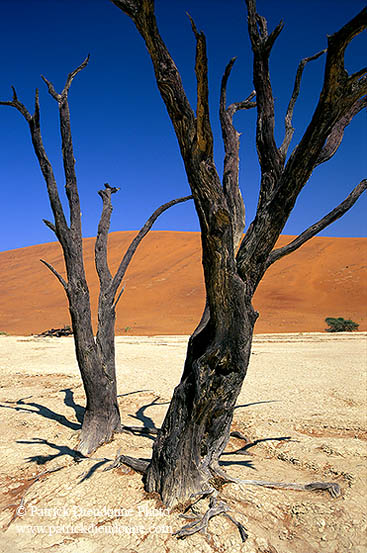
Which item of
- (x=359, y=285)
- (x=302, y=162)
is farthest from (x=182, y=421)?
(x=359, y=285)

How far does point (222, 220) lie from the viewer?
2467mm

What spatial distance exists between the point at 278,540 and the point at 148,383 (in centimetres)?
543

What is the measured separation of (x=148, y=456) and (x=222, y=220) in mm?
2820

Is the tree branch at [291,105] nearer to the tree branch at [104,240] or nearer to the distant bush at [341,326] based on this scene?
the tree branch at [104,240]

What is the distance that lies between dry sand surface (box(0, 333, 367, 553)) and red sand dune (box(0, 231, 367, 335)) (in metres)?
13.7

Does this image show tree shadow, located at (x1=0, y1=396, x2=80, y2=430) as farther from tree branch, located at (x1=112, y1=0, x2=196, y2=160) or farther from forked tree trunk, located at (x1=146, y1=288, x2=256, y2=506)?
tree branch, located at (x1=112, y1=0, x2=196, y2=160)

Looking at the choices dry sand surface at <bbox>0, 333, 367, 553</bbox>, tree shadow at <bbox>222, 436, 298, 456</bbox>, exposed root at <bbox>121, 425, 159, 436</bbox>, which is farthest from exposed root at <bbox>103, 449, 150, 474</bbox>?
exposed root at <bbox>121, 425, 159, 436</bbox>

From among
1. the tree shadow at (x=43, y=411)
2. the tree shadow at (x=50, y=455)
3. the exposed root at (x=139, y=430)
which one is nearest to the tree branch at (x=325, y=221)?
the tree shadow at (x=50, y=455)

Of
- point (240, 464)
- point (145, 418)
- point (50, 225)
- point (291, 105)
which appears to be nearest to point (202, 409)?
point (240, 464)

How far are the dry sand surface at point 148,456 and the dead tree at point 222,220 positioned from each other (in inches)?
13.9

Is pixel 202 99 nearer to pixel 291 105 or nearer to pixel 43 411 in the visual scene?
pixel 291 105

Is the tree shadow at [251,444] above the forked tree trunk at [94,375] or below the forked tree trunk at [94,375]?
below

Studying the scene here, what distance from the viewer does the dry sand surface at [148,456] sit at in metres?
2.60

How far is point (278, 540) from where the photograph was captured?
2.59 m
